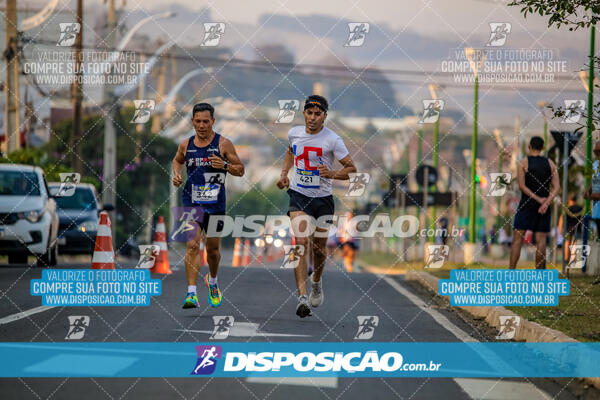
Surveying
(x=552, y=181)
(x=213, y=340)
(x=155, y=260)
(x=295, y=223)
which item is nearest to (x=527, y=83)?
(x=552, y=181)

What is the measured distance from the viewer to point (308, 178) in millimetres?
10367

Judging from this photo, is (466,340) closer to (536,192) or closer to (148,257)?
(536,192)

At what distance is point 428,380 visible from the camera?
7633mm

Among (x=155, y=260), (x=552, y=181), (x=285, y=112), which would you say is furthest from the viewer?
(x=155, y=260)

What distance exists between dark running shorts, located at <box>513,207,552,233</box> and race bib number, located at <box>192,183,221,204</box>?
5.43 m

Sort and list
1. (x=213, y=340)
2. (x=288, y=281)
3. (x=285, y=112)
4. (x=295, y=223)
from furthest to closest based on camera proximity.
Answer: (x=288, y=281) < (x=285, y=112) < (x=295, y=223) < (x=213, y=340)

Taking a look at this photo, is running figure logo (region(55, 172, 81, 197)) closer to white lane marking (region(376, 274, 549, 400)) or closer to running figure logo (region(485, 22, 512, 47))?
white lane marking (region(376, 274, 549, 400))

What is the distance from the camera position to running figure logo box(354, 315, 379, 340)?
31.6 feet

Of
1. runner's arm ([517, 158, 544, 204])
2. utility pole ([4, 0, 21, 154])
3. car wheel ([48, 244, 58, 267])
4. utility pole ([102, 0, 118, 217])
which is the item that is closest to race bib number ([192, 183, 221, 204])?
runner's arm ([517, 158, 544, 204])

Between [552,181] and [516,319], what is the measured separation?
4043 millimetres

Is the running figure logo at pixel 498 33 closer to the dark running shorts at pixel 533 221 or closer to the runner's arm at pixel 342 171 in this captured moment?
the dark running shorts at pixel 533 221

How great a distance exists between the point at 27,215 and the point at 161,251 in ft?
7.52

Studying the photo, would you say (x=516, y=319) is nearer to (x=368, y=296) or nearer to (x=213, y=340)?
(x=213, y=340)

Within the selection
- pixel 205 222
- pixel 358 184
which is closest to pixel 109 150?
pixel 358 184
